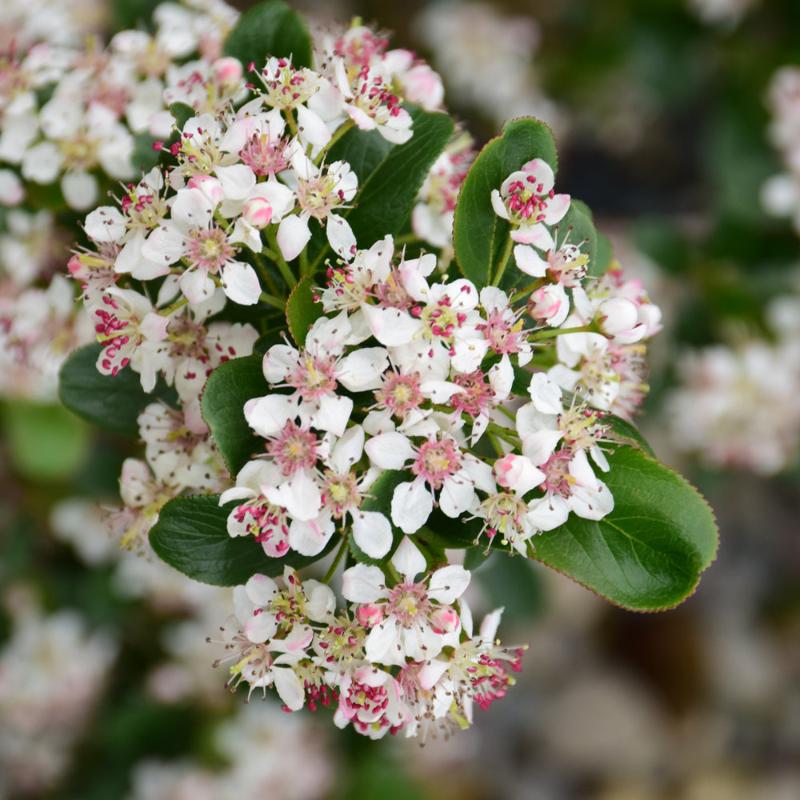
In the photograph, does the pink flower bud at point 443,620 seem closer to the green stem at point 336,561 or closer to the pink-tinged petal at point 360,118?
the green stem at point 336,561

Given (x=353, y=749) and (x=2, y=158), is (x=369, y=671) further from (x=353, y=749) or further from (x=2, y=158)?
(x=353, y=749)

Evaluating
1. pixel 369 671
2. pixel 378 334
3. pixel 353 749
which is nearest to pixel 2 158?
pixel 378 334

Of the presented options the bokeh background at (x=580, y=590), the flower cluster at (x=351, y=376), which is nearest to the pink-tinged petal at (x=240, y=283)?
the flower cluster at (x=351, y=376)

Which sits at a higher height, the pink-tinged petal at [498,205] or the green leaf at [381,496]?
the pink-tinged petal at [498,205]

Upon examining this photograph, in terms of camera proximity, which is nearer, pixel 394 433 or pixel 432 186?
pixel 394 433

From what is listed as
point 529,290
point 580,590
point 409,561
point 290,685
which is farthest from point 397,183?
point 580,590

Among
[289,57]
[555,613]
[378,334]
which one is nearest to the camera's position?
[378,334]

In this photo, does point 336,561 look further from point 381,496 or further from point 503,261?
point 503,261
